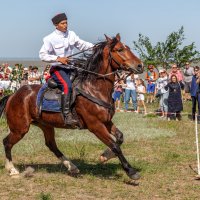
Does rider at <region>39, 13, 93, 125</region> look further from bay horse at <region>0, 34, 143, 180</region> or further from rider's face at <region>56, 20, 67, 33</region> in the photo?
bay horse at <region>0, 34, 143, 180</region>

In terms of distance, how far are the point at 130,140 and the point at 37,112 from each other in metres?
4.72

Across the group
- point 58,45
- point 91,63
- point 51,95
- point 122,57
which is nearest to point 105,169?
point 51,95

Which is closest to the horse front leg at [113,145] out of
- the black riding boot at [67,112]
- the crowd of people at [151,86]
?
the black riding boot at [67,112]

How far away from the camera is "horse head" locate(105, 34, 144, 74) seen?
28.0 ft

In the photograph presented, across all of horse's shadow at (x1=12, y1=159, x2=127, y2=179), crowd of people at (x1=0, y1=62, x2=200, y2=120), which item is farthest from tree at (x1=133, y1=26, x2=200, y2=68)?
horse's shadow at (x1=12, y1=159, x2=127, y2=179)

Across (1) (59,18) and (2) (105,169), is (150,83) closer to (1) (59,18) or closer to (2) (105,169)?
(2) (105,169)

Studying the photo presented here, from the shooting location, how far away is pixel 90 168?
391 inches

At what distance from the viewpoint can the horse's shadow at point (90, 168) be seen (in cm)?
941

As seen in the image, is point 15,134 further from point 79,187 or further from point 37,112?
point 79,187

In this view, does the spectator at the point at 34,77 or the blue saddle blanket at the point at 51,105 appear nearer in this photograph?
the blue saddle blanket at the point at 51,105

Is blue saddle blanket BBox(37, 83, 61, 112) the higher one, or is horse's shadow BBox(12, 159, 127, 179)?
blue saddle blanket BBox(37, 83, 61, 112)

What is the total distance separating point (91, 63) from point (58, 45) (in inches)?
26.6

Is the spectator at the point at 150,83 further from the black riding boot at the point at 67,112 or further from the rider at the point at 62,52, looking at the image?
the black riding boot at the point at 67,112

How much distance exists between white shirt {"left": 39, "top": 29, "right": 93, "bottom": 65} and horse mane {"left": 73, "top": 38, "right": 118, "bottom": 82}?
272mm
